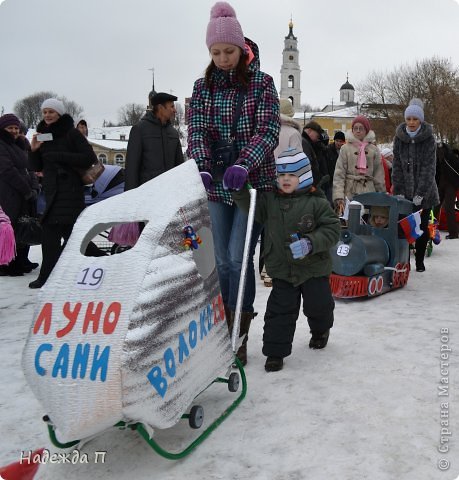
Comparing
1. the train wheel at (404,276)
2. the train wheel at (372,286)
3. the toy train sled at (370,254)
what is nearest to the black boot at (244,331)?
the toy train sled at (370,254)

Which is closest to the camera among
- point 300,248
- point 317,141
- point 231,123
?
point 300,248

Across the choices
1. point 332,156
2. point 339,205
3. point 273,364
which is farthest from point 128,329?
point 332,156

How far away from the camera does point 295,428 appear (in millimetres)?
2387

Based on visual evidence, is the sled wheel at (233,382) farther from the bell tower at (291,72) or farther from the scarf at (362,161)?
the bell tower at (291,72)

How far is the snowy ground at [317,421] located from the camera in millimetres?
2072

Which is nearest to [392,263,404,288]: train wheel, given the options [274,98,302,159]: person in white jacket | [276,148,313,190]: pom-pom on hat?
[274,98,302,159]: person in white jacket

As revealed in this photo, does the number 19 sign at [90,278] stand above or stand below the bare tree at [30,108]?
below

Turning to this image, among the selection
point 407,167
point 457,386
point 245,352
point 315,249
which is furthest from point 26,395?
point 407,167

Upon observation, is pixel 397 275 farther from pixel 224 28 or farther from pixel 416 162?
pixel 224 28

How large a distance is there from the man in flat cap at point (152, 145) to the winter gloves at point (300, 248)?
7.53 feet

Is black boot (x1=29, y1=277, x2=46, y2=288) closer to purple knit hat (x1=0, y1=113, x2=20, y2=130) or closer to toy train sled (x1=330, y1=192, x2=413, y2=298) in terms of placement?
purple knit hat (x1=0, y1=113, x2=20, y2=130)

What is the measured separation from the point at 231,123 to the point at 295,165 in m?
0.43

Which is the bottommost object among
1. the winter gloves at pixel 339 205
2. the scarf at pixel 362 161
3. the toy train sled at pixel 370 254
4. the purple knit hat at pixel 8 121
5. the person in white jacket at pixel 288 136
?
the toy train sled at pixel 370 254

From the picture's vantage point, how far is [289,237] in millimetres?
3125
